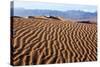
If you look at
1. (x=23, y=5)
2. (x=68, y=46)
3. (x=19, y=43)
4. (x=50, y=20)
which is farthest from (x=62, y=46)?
(x=23, y=5)

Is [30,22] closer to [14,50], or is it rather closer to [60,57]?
[14,50]

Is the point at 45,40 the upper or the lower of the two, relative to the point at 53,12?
lower

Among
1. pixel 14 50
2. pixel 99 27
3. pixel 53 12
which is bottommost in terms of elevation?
pixel 14 50

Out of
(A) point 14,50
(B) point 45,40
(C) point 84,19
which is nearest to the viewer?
(A) point 14,50

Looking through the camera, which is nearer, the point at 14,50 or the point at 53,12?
the point at 14,50

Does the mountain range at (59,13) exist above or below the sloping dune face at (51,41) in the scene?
above

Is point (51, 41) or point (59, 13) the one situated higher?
point (59, 13)

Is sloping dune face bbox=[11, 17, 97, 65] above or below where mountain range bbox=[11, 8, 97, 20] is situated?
below

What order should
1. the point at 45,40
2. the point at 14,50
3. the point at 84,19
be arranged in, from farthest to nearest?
the point at 84,19, the point at 45,40, the point at 14,50
